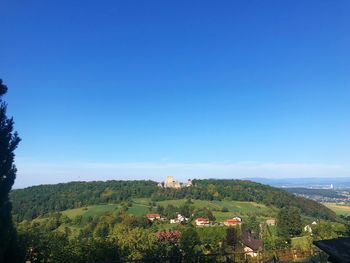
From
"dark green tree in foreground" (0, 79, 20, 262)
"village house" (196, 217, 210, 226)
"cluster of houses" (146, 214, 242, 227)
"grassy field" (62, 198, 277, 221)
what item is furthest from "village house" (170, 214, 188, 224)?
"dark green tree in foreground" (0, 79, 20, 262)

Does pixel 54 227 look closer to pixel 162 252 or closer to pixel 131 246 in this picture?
pixel 131 246

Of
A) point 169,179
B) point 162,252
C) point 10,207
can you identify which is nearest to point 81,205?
point 169,179

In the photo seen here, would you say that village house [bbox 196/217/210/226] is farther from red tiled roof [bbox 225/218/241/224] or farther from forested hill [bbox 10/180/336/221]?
forested hill [bbox 10/180/336/221]

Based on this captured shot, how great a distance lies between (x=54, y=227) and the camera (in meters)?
64.8

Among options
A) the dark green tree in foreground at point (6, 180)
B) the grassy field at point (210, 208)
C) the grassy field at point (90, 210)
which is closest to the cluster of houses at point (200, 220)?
the grassy field at point (210, 208)

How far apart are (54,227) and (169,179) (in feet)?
253

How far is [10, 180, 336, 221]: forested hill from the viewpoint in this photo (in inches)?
3336

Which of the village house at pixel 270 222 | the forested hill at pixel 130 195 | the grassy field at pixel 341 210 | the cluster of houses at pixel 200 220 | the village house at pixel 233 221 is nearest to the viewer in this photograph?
the village house at pixel 233 221

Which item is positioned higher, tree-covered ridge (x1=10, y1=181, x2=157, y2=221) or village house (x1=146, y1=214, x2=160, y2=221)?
tree-covered ridge (x1=10, y1=181, x2=157, y2=221)

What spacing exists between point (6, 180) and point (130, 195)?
92188 millimetres

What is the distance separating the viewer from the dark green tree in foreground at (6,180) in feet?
37.0

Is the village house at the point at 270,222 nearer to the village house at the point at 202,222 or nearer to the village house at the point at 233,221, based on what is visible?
the village house at the point at 233,221

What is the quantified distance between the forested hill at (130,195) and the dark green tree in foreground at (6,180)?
2754 inches

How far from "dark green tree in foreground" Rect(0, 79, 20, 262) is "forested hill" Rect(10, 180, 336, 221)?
6995 centimetres
